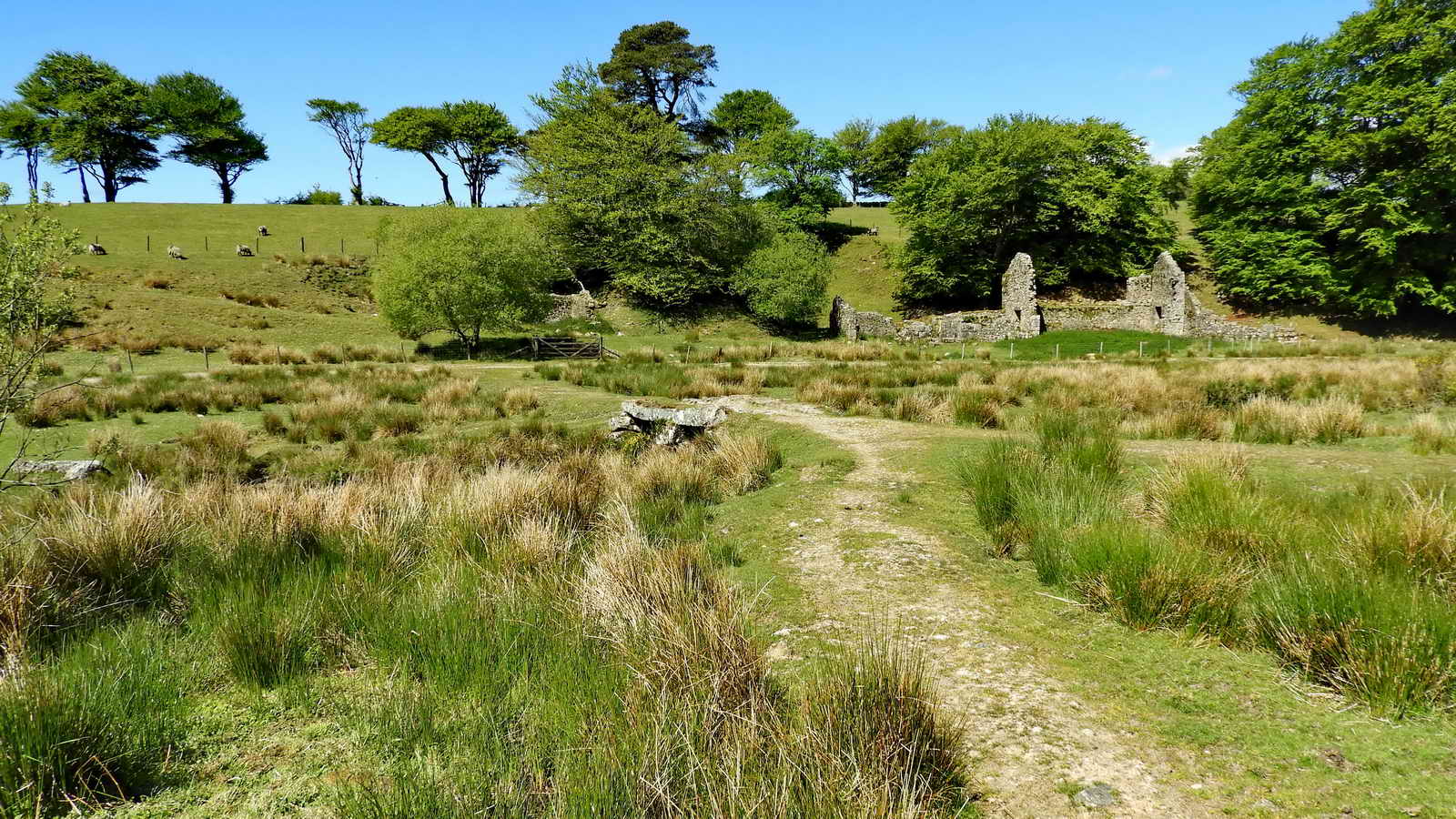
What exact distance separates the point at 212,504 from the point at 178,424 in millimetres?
10933

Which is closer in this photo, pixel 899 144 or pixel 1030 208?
pixel 1030 208

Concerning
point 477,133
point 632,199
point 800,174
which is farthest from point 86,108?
point 800,174

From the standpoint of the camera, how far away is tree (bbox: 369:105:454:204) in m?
64.3

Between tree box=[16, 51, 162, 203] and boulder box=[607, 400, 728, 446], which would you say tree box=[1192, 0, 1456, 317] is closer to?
boulder box=[607, 400, 728, 446]

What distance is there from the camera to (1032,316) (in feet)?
128

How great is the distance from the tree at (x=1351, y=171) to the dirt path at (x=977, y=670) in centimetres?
4078

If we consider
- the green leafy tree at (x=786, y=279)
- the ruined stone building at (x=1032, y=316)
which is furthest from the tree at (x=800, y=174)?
the ruined stone building at (x=1032, y=316)

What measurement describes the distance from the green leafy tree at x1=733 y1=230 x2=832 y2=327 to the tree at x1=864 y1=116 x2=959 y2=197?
25797 millimetres

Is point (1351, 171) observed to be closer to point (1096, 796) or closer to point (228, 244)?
point (1096, 796)

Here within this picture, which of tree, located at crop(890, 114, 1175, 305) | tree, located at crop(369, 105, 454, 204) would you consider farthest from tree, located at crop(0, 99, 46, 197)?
tree, located at crop(890, 114, 1175, 305)

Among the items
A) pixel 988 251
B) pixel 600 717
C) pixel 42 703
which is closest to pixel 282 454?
pixel 42 703

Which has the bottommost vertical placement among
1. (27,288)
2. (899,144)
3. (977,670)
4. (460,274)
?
(977,670)

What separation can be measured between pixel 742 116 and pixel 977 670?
66.4m

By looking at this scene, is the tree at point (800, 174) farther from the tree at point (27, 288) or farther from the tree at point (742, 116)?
the tree at point (27, 288)
